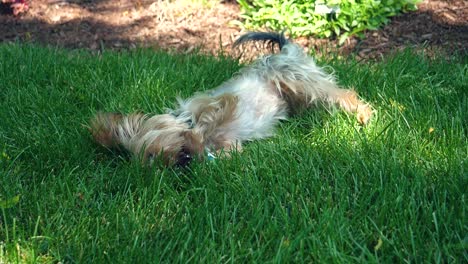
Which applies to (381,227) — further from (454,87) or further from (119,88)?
(119,88)

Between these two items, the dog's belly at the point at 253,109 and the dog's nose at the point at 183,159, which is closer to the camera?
the dog's nose at the point at 183,159

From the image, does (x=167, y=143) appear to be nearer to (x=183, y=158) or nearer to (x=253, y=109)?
(x=183, y=158)

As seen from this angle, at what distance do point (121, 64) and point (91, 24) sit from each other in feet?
7.25

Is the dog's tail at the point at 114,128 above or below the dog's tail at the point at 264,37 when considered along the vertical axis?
below

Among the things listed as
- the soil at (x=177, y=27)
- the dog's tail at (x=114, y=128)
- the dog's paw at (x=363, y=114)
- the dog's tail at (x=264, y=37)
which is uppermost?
the dog's tail at (x=264, y=37)

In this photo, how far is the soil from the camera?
5.66 meters

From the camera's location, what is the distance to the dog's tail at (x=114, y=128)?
3619 millimetres

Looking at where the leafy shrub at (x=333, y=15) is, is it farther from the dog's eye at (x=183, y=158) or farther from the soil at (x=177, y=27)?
→ the dog's eye at (x=183, y=158)

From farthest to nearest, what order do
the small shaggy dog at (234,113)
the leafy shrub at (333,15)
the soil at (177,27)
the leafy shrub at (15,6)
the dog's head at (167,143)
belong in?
the leafy shrub at (15,6) → the leafy shrub at (333,15) → the soil at (177,27) → the small shaggy dog at (234,113) → the dog's head at (167,143)

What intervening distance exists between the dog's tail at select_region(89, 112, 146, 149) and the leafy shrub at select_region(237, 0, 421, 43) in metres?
2.78

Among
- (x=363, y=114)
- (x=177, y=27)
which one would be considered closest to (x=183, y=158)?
(x=363, y=114)

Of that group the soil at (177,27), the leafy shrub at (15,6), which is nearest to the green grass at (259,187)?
the soil at (177,27)

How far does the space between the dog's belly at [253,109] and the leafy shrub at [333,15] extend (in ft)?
5.81

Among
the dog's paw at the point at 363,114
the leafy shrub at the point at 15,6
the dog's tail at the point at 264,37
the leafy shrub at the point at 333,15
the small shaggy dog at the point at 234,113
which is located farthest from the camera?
the leafy shrub at the point at 15,6
